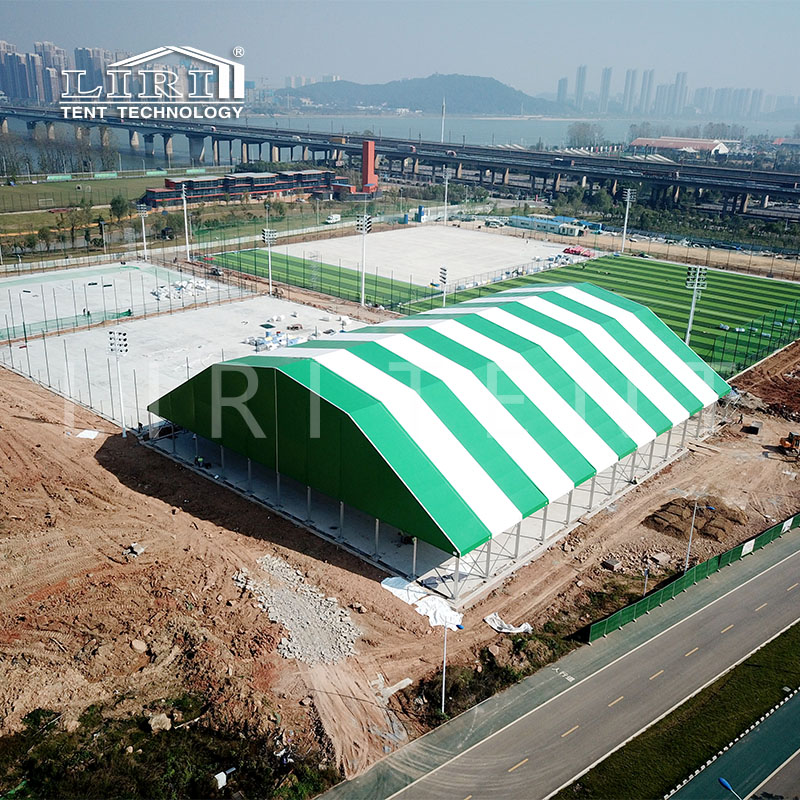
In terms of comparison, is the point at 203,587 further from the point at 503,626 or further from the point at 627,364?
the point at 627,364

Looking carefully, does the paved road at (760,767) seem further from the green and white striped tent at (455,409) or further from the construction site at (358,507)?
the green and white striped tent at (455,409)

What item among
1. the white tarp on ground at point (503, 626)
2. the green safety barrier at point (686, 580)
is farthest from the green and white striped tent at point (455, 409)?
the green safety barrier at point (686, 580)

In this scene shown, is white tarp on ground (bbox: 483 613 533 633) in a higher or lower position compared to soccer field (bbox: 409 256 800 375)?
lower

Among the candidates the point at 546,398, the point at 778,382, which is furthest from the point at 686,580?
the point at 778,382

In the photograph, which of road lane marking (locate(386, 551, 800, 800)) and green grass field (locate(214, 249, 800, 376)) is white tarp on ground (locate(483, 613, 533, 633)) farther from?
green grass field (locate(214, 249, 800, 376))

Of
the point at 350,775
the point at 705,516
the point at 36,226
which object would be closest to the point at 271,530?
the point at 350,775

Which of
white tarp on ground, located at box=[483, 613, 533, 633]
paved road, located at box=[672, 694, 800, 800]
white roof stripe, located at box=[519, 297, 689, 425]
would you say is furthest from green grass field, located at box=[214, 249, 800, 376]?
paved road, located at box=[672, 694, 800, 800]
